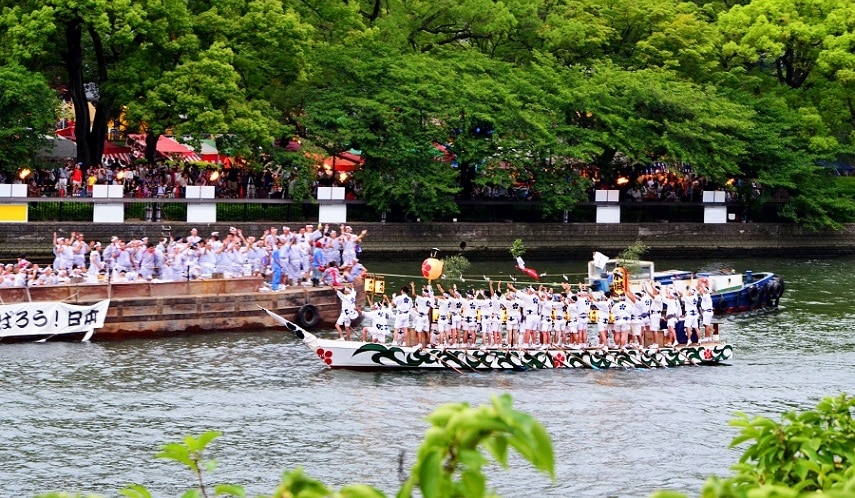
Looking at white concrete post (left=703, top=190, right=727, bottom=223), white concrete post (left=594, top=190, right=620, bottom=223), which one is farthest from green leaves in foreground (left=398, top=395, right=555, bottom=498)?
white concrete post (left=703, top=190, right=727, bottom=223)

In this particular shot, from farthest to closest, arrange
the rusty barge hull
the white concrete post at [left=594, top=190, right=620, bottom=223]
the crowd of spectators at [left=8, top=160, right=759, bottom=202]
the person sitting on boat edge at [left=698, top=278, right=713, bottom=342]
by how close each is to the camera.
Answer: the white concrete post at [left=594, top=190, right=620, bottom=223], the crowd of spectators at [left=8, top=160, right=759, bottom=202], the rusty barge hull, the person sitting on boat edge at [left=698, top=278, right=713, bottom=342]

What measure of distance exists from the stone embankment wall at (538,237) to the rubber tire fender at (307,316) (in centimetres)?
1459

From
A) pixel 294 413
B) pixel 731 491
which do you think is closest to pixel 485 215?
pixel 294 413

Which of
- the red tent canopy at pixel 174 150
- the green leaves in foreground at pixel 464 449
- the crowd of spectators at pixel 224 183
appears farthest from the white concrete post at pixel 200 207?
the green leaves in foreground at pixel 464 449

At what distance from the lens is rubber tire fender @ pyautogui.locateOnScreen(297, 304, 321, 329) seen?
42.1 m

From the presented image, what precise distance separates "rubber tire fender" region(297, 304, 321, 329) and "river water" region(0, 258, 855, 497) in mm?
1365

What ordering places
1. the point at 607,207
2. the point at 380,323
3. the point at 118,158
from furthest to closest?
1. the point at 607,207
2. the point at 118,158
3. the point at 380,323

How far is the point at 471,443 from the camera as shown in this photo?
22.5ft

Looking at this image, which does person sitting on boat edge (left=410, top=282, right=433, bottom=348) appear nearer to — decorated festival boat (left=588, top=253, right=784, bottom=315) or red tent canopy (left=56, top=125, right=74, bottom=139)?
decorated festival boat (left=588, top=253, right=784, bottom=315)

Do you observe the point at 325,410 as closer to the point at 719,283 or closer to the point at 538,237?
the point at 719,283

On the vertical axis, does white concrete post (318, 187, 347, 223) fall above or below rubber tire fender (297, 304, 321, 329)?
above

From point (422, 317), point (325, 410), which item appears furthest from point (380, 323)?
point (325, 410)

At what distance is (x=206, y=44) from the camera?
59844 mm

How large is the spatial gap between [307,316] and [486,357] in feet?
28.4
